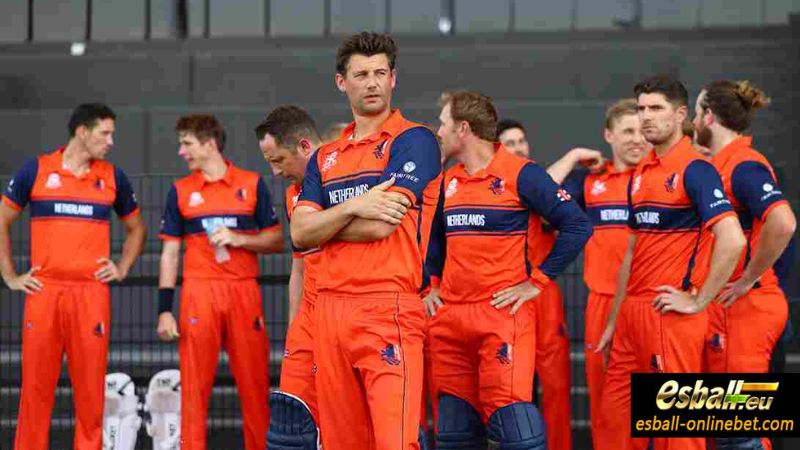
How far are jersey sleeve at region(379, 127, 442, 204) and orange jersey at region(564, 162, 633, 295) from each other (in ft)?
9.16

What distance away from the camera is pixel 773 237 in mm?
6035

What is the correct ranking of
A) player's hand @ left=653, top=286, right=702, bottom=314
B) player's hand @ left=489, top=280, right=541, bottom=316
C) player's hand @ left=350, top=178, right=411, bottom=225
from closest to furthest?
player's hand @ left=350, top=178, right=411, bottom=225, player's hand @ left=653, top=286, right=702, bottom=314, player's hand @ left=489, top=280, right=541, bottom=316

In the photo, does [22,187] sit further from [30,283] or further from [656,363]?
[656,363]

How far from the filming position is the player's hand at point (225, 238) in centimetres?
Answer: 748

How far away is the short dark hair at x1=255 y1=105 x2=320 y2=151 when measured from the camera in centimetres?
629

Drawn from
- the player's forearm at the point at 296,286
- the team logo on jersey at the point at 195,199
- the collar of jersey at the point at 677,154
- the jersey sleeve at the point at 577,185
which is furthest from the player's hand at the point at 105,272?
the collar of jersey at the point at 677,154

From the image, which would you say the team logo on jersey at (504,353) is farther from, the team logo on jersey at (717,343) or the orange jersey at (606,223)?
the orange jersey at (606,223)

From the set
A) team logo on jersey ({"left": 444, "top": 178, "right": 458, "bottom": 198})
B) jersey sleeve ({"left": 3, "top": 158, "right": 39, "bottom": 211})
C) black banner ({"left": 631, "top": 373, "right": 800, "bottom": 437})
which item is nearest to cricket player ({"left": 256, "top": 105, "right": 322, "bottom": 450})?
team logo on jersey ({"left": 444, "top": 178, "right": 458, "bottom": 198})

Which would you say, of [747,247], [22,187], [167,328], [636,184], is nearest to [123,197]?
[22,187]

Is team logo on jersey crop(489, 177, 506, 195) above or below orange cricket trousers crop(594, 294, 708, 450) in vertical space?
above

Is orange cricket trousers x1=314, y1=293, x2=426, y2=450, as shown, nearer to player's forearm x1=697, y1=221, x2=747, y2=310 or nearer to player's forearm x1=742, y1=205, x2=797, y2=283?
player's forearm x1=697, y1=221, x2=747, y2=310

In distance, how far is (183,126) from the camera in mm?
7781

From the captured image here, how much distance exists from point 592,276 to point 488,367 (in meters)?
1.73

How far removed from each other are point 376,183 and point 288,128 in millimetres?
1478
